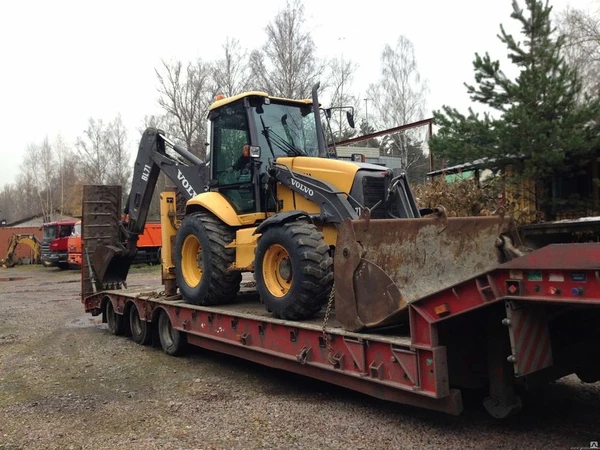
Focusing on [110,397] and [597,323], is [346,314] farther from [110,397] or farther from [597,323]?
[110,397]

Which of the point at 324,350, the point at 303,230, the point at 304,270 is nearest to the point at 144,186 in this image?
the point at 303,230

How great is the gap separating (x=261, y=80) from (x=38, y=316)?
24803 mm

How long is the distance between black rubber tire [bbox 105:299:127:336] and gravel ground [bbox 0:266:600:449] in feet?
5.30

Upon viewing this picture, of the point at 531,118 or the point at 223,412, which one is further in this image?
the point at 531,118

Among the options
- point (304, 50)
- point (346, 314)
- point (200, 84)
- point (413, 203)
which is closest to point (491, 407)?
point (346, 314)

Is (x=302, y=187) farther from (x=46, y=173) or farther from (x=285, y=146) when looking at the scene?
(x=46, y=173)

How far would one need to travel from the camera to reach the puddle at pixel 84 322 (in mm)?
11070

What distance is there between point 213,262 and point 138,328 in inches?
107

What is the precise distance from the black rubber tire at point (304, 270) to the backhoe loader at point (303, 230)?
0.01m

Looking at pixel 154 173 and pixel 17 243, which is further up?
pixel 154 173

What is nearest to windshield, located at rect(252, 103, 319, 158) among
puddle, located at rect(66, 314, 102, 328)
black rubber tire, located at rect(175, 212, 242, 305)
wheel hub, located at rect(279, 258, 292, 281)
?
black rubber tire, located at rect(175, 212, 242, 305)

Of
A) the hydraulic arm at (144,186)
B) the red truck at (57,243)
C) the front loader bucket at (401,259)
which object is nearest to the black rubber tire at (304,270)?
the front loader bucket at (401,259)

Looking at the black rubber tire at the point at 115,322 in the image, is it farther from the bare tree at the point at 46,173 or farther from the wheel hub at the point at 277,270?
the bare tree at the point at 46,173

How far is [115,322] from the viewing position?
9.86 metres
